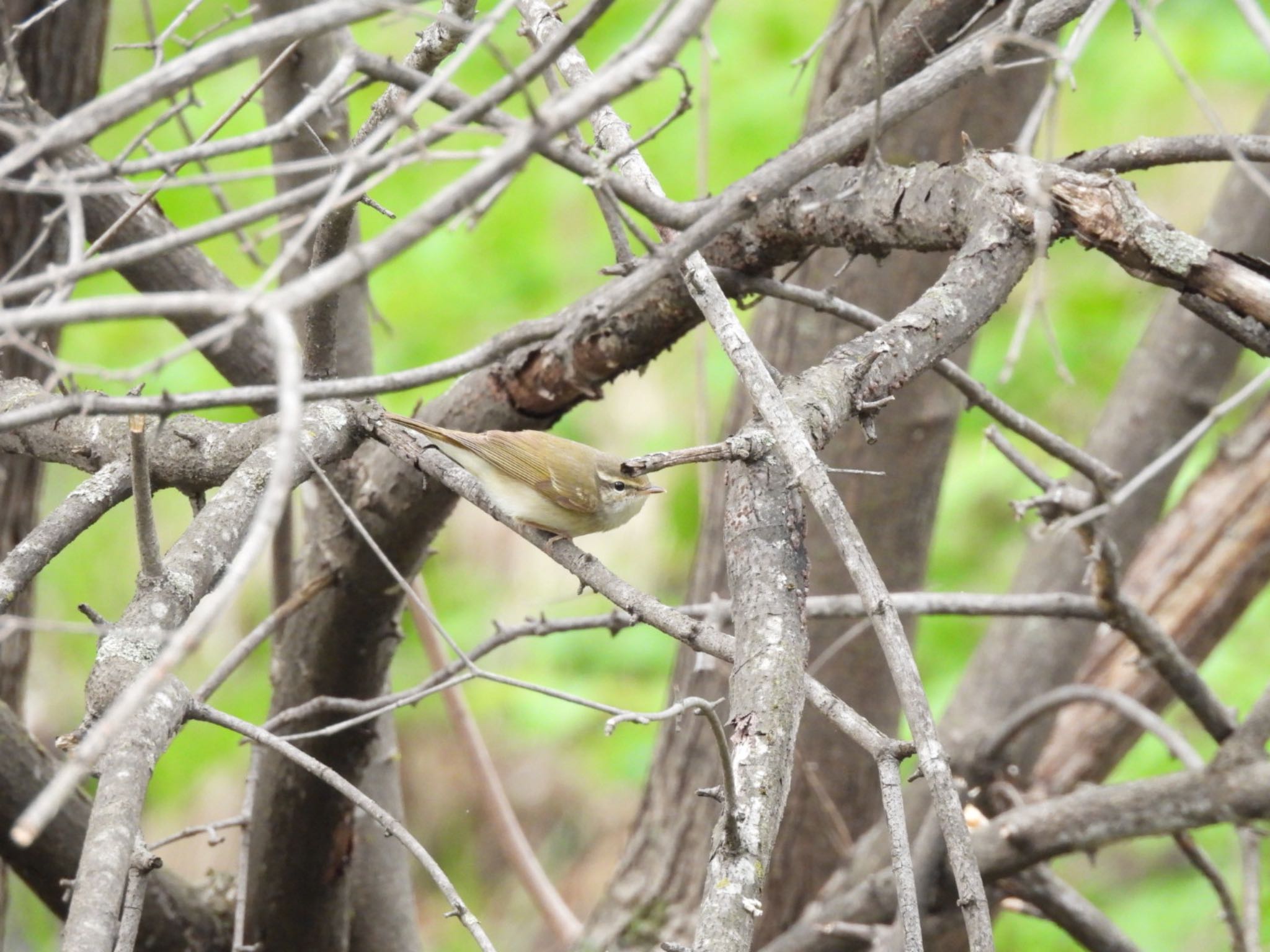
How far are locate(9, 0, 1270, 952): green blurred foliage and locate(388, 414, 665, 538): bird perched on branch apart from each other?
238cm

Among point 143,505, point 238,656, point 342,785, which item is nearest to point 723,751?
point 342,785

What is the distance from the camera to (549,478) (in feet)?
11.4

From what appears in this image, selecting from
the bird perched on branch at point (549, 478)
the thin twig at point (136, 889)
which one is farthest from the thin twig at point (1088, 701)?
the thin twig at point (136, 889)

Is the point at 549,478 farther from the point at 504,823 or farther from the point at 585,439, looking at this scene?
the point at 585,439

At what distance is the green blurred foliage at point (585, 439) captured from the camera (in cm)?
622

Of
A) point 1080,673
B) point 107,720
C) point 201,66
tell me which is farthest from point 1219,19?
point 107,720

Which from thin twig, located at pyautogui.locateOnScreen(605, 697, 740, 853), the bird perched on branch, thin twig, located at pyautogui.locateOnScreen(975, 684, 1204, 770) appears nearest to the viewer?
thin twig, located at pyautogui.locateOnScreen(605, 697, 740, 853)

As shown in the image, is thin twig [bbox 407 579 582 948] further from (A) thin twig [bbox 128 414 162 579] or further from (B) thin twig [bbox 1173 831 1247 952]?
(A) thin twig [bbox 128 414 162 579]

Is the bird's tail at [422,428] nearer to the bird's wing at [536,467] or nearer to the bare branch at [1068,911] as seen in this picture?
the bird's wing at [536,467]

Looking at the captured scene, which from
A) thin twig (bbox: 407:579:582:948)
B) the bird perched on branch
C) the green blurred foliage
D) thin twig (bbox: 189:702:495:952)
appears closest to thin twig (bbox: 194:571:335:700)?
thin twig (bbox: 189:702:495:952)

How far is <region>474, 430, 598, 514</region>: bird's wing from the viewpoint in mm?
3279

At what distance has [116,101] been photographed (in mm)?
1309

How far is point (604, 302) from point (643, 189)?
385 mm

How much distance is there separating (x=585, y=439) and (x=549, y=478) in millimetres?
3712
